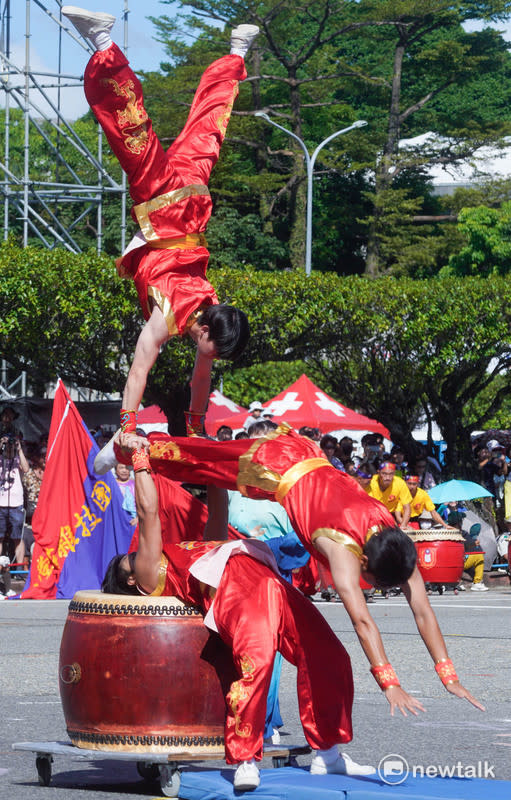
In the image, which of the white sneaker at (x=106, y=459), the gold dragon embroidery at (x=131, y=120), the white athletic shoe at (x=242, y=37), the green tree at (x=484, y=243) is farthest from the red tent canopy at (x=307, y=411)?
the green tree at (x=484, y=243)

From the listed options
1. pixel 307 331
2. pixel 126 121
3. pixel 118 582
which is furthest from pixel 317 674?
pixel 307 331

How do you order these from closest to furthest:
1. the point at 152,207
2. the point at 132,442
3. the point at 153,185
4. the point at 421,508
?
the point at 132,442 < the point at 152,207 < the point at 153,185 < the point at 421,508

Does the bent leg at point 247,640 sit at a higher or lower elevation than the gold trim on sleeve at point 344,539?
lower

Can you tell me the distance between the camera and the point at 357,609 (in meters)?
4.87

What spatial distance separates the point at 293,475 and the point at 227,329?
1566 mm

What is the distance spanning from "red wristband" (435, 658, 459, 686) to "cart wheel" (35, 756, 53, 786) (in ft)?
5.67

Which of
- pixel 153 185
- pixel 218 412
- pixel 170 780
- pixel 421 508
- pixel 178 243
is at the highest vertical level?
pixel 153 185

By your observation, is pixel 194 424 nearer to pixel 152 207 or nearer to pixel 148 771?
pixel 152 207

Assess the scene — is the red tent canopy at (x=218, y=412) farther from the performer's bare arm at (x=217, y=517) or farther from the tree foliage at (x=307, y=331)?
the performer's bare arm at (x=217, y=517)

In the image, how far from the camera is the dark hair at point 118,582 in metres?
5.77

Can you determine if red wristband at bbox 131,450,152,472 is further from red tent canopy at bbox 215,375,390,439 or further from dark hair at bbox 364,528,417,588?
red tent canopy at bbox 215,375,390,439

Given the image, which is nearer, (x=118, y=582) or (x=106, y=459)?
(x=118, y=582)

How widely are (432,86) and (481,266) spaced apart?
415 inches

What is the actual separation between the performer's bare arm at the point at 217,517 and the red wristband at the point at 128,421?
488 millimetres
